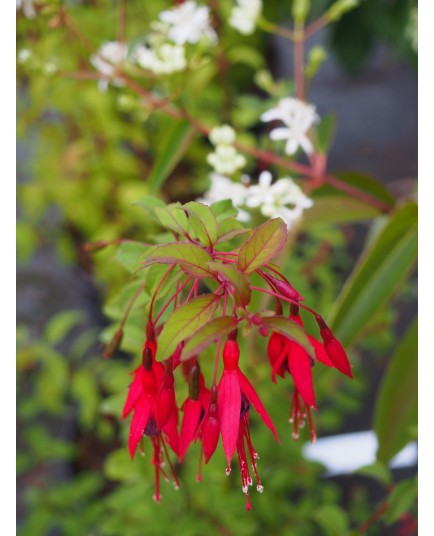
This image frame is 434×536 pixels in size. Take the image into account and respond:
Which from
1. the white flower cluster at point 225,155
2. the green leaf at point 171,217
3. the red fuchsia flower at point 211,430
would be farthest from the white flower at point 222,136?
the red fuchsia flower at point 211,430

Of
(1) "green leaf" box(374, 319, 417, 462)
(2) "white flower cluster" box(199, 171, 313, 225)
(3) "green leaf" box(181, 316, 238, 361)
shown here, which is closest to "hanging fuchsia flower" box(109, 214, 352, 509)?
(3) "green leaf" box(181, 316, 238, 361)

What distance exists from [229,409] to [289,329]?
49 mm

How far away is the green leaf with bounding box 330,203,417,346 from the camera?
1.96 feet

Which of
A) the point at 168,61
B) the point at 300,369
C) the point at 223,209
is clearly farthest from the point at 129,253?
the point at 168,61

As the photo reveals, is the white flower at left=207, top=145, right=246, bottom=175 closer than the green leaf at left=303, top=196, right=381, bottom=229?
Yes

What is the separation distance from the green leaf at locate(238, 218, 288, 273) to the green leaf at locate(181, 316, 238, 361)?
0.03 m

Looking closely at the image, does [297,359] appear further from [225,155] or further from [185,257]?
[225,155]

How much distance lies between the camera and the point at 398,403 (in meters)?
0.67

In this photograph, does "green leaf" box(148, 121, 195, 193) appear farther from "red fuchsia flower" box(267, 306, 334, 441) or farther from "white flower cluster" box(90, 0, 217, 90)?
"red fuchsia flower" box(267, 306, 334, 441)

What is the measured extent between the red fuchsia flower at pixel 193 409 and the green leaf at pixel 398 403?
36 centimetres

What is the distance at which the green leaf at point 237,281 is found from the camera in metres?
0.31

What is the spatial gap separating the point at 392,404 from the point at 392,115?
6.00ft

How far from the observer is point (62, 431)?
1.42 metres
